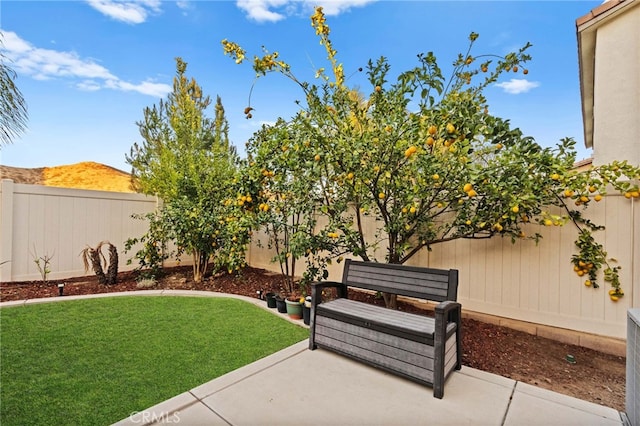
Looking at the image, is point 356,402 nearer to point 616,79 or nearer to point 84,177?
Answer: point 616,79

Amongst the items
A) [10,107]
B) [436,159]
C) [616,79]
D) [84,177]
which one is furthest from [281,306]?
[84,177]

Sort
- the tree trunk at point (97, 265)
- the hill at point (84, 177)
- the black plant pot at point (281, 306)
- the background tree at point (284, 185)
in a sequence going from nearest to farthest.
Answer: the background tree at point (284, 185)
the black plant pot at point (281, 306)
the tree trunk at point (97, 265)
the hill at point (84, 177)

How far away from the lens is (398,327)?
225 centimetres

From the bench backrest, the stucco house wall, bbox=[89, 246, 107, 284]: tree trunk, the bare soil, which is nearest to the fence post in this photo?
the bare soil

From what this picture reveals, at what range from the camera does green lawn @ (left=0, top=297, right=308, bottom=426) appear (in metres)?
1.90

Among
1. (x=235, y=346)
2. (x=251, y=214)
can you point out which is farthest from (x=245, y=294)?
(x=235, y=346)

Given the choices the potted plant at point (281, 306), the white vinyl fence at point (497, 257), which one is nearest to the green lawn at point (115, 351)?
the potted plant at point (281, 306)

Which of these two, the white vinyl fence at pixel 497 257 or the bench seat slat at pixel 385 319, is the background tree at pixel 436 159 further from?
the bench seat slat at pixel 385 319

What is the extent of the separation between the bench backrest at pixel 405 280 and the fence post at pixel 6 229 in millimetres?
5586

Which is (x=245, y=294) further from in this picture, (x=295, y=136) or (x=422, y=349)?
(x=422, y=349)

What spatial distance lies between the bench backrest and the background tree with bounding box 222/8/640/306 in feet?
1.41

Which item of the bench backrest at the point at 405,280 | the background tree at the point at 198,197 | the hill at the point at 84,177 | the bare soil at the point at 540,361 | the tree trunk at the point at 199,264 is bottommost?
the bare soil at the point at 540,361

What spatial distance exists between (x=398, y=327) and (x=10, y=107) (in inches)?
214

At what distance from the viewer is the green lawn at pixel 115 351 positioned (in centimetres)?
190
